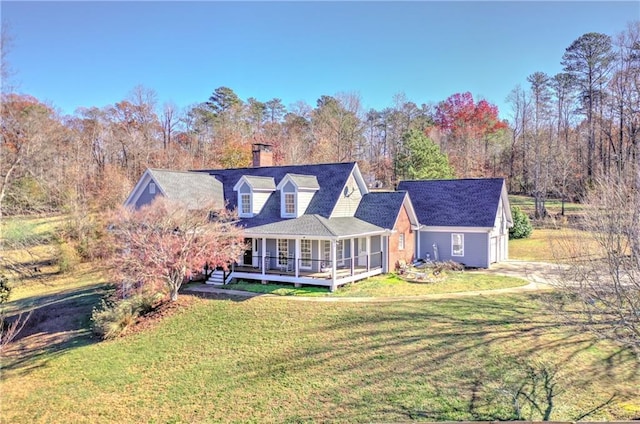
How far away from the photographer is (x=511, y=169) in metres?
53.0

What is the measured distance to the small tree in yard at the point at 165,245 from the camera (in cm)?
1780

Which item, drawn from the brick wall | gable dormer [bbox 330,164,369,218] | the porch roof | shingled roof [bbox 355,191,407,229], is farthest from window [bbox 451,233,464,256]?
gable dormer [bbox 330,164,369,218]

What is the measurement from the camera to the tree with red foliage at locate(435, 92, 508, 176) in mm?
51062

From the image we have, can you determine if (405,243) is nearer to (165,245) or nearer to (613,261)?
(165,245)

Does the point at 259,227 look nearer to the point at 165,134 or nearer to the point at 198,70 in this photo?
the point at 198,70

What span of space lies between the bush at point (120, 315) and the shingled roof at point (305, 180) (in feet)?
21.4

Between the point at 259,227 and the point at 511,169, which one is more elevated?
the point at 511,169

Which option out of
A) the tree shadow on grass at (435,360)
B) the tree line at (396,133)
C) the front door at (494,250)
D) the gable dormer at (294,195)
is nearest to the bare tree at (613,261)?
the tree shadow on grass at (435,360)

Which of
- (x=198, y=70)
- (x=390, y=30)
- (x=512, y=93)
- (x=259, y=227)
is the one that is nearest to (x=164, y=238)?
(x=259, y=227)

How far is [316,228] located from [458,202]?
11.5 meters

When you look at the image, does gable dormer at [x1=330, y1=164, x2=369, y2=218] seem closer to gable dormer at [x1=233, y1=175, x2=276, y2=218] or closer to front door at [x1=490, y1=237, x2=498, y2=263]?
gable dormer at [x1=233, y1=175, x2=276, y2=218]

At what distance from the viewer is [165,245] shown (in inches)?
706

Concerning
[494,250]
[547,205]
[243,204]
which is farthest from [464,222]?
[547,205]

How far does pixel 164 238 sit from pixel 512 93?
47.9 m
